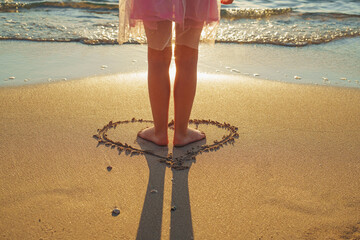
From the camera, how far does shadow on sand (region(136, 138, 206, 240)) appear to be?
169cm

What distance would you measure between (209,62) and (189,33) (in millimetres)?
2218

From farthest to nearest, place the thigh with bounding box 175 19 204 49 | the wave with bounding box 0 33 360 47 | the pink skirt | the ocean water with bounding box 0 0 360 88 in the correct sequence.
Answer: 1. the wave with bounding box 0 33 360 47
2. the ocean water with bounding box 0 0 360 88
3. the thigh with bounding box 175 19 204 49
4. the pink skirt

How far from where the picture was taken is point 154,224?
5.71ft

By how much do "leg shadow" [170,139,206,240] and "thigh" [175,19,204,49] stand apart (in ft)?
2.22

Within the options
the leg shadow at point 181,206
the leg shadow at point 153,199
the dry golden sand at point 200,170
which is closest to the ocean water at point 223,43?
the dry golden sand at point 200,170

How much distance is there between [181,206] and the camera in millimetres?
1879

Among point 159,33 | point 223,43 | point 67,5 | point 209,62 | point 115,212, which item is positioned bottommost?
point 115,212

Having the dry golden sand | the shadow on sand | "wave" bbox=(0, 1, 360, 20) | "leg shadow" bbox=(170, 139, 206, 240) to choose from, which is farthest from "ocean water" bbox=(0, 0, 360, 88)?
"leg shadow" bbox=(170, 139, 206, 240)

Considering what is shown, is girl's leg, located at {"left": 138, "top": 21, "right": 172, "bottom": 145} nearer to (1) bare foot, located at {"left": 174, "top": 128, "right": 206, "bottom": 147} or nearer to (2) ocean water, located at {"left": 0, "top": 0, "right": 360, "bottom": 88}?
(1) bare foot, located at {"left": 174, "top": 128, "right": 206, "bottom": 147}

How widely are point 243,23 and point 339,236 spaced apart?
5.98 metres

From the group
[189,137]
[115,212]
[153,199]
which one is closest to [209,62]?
[189,137]

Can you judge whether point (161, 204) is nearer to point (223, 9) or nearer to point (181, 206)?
point (181, 206)

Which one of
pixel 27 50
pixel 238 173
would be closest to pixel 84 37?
pixel 27 50

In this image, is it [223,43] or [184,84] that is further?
[223,43]
